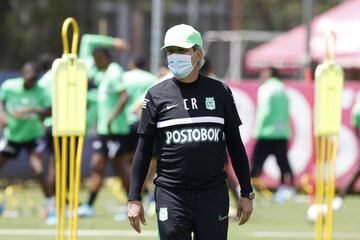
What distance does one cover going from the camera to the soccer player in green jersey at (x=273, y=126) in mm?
19281

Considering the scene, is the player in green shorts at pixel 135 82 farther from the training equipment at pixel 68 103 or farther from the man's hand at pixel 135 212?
the man's hand at pixel 135 212

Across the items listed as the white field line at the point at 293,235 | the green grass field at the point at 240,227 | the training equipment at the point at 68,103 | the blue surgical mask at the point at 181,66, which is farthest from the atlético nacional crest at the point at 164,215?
the white field line at the point at 293,235

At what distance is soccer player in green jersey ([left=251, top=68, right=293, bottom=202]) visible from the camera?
19.3 metres

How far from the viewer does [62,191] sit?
32.6 ft

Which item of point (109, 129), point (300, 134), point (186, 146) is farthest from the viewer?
point (300, 134)

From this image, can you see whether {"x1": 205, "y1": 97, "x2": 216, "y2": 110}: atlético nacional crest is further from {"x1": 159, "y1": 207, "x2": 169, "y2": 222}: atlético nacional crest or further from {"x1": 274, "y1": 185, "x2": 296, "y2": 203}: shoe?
{"x1": 274, "y1": 185, "x2": 296, "y2": 203}: shoe

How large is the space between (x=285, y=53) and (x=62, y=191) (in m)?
22.9

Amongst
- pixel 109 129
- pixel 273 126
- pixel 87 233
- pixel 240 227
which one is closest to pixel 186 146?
pixel 87 233

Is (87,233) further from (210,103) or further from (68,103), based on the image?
(210,103)

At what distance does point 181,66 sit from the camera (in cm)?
812

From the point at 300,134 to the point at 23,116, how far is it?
6.72 meters

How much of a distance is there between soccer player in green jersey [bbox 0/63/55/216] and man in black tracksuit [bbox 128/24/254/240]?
27.3 feet

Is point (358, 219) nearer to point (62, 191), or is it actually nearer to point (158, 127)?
point (62, 191)

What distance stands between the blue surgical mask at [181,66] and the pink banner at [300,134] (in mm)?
13623
